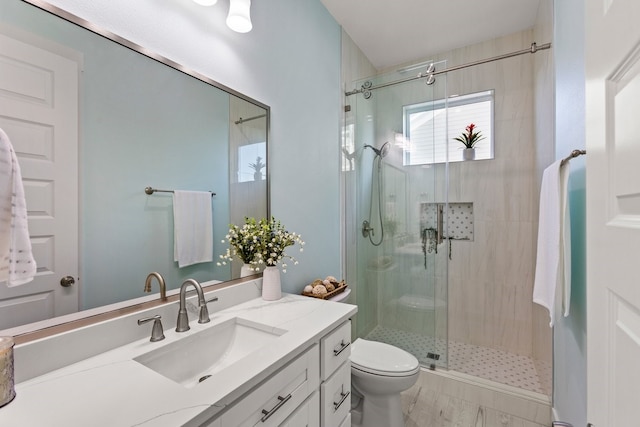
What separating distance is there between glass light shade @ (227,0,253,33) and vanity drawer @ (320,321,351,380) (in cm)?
144

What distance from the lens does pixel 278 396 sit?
876 mm

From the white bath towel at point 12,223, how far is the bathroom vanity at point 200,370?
0.22 metres

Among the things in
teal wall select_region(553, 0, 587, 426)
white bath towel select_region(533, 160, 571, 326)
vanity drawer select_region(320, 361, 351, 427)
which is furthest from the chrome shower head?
vanity drawer select_region(320, 361, 351, 427)

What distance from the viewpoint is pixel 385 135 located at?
2453 millimetres

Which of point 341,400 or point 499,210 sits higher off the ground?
point 499,210

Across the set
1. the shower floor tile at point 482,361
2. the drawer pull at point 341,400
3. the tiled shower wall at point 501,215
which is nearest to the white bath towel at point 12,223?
the drawer pull at point 341,400

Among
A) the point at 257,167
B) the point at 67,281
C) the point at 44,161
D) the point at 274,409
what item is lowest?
the point at 274,409

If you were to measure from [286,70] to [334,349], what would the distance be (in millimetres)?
1637

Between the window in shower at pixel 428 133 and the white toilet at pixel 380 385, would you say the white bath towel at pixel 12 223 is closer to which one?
the white toilet at pixel 380 385

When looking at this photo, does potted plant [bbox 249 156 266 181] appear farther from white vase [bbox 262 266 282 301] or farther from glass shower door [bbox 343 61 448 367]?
glass shower door [bbox 343 61 448 367]

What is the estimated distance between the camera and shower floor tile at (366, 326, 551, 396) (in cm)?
210

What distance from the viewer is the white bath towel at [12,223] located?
0.69 metres

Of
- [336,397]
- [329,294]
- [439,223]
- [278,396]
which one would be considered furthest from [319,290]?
[439,223]

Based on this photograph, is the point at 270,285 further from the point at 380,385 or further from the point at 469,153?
the point at 469,153
